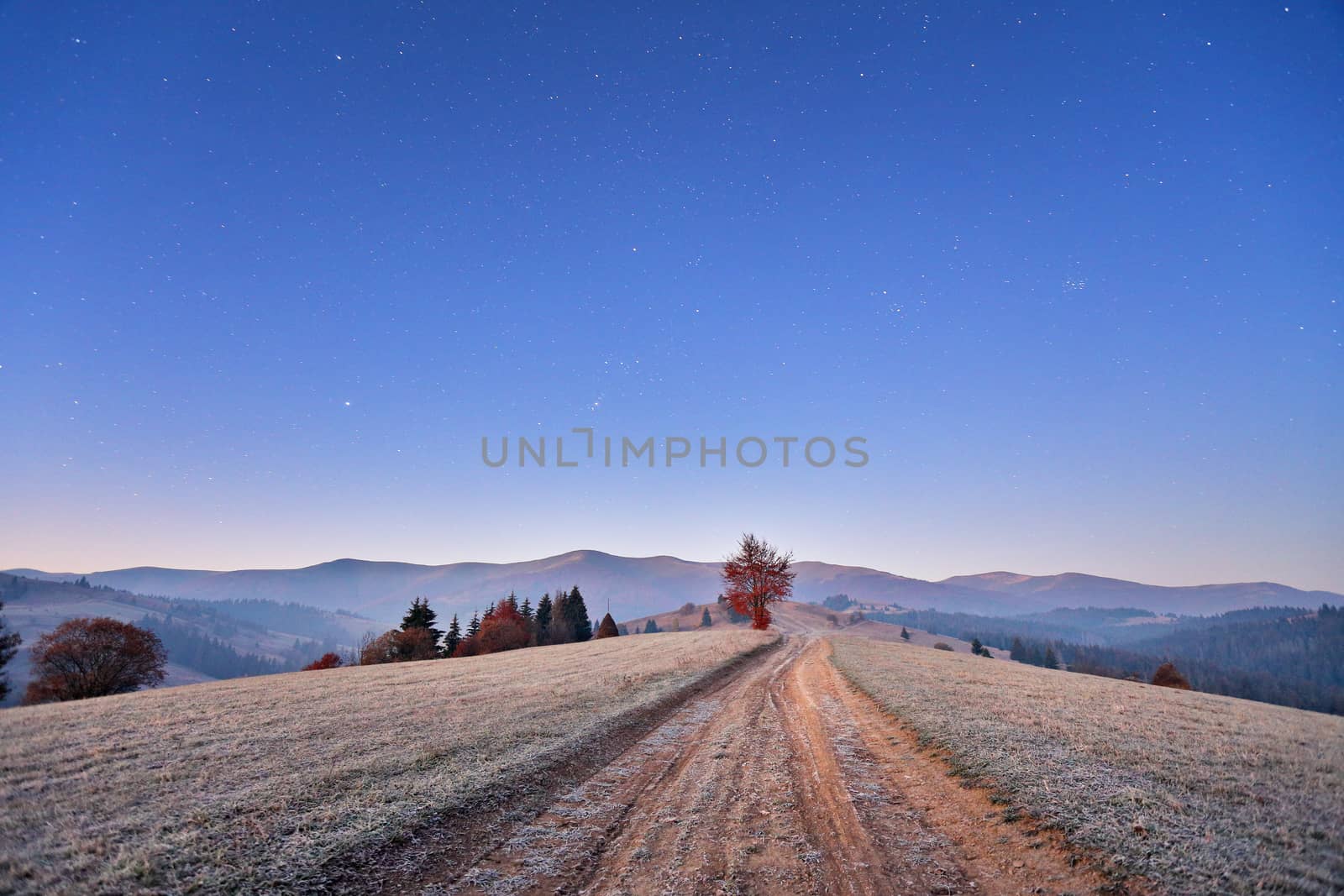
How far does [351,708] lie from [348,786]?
9.23 meters

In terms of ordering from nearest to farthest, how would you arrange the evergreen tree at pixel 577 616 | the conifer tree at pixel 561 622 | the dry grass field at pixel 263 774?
the dry grass field at pixel 263 774, the conifer tree at pixel 561 622, the evergreen tree at pixel 577 616

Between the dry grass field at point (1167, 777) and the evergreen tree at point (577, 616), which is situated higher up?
the dry grass field at point (1167, 777)

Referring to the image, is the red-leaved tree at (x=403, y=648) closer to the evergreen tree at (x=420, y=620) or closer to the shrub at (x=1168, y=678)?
the evergreen tree at (x=420, y=620)

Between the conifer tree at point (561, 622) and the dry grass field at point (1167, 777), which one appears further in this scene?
the conifer tree at point (561, 622)

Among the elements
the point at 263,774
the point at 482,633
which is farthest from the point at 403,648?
the point at 263,774

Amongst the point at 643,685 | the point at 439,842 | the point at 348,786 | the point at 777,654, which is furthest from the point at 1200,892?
the point at 777,654

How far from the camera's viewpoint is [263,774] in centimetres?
1024

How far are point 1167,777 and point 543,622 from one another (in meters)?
80.0

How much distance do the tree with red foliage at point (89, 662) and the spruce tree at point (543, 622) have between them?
41.1 metres

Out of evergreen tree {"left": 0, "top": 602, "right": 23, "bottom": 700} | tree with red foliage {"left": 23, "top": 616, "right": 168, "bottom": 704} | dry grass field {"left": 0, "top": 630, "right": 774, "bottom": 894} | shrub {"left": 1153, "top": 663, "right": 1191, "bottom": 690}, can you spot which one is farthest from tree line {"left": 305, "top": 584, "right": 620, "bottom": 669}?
shrub {"left": 1153, "top": 663, "right": 1191, "bottom": 690}

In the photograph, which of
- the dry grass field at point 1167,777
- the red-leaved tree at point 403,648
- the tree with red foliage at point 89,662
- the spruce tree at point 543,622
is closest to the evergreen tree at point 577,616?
the spruce tree at point 543,622

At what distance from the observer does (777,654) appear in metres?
35.7

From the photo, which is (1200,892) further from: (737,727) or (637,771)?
(737,727)

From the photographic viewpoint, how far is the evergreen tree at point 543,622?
252ft
